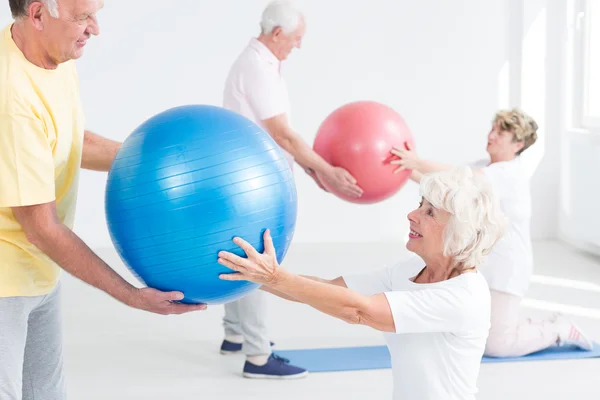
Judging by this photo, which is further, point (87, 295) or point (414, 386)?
point (87, 295)

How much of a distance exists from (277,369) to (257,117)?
107 cm

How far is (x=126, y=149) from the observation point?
2.05 metres

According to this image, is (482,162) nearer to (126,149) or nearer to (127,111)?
(126,149)

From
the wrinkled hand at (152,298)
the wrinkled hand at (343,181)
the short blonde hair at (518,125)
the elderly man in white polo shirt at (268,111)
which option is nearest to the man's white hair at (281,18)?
the elderly man in white polo shirt at (268,111)

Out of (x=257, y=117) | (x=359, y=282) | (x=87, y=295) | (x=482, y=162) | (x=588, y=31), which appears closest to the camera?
(x=359, y=282)

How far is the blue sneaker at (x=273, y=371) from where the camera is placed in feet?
11.8

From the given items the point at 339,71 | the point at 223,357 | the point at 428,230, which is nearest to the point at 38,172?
the point at 428,230

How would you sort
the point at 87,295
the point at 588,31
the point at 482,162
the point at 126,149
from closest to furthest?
1. the point at 126,149
2. the point at 482,162
3. the point at 87,295
4. the point at 588,31

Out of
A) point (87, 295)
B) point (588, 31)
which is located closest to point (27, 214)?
point (87, 295)

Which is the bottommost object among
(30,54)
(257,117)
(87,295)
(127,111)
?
(87,295)

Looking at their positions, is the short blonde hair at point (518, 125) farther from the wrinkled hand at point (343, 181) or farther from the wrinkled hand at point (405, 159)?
the wrinkled hand at point (343, 181)

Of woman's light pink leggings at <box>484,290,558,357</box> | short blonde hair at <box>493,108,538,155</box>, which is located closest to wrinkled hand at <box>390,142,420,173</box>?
short blonde hair at <box>493,108,538,155</box>

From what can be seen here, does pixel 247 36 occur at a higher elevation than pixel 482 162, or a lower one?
higher

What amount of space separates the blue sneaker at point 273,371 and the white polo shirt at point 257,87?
861 millimetres
